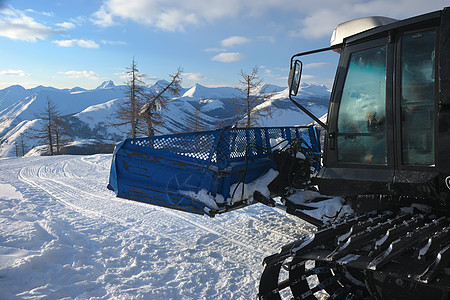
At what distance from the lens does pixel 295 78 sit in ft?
11.5

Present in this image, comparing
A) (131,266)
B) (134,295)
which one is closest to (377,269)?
(134,295)

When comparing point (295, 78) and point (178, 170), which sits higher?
point (295, 78)

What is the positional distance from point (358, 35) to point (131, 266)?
410 cm

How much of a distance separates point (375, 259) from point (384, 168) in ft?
4.22

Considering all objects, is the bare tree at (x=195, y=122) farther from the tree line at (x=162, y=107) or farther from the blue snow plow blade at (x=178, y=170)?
the blue snow plow blade at (x=178, y=170)

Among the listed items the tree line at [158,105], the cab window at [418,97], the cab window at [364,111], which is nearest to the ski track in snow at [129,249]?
the cab window at [364,111]

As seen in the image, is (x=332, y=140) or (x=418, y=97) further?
(x=332, y=140)

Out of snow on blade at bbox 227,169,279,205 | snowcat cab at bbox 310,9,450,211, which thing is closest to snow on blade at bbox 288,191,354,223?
snow on blade at bbox 227,169,279,205

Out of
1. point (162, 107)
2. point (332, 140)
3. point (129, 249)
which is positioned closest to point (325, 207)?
point (332, 140)

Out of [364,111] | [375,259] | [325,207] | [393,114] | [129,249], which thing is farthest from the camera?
[129,249]

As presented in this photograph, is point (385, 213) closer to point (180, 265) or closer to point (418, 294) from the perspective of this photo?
point (418, 294)

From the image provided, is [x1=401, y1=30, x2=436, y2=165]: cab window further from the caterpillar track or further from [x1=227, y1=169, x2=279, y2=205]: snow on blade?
[x1=227, y1=169, x2=279, y2=205]: snow on blade

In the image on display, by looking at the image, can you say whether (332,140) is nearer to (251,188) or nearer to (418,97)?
(418,97)

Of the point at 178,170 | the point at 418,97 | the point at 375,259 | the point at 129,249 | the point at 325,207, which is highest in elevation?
the point at 418,97
